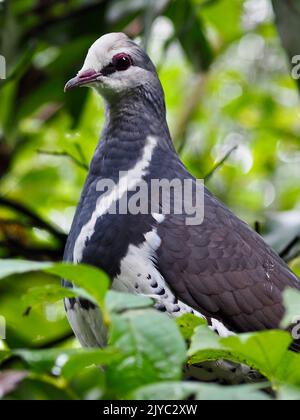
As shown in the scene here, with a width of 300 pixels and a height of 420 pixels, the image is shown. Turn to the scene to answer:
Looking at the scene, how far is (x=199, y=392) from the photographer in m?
1.36

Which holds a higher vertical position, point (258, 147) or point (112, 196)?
point (112, 196)

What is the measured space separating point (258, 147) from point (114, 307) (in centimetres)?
474

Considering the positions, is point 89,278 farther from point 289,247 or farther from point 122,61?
point 289,247

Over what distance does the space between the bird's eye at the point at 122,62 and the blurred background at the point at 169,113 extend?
1.03ft

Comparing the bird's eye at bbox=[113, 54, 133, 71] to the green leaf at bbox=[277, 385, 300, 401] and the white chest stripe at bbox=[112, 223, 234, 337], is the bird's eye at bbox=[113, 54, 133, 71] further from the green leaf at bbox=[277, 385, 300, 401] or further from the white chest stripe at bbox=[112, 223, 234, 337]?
the green leaf at bbox=[277, 385, 300, 401]

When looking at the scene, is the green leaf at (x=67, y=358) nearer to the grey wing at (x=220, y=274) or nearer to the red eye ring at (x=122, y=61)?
the grey wing at (x=220, y=274)

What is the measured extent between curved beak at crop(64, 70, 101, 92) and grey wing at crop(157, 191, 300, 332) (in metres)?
0.64

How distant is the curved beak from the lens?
3158 mm

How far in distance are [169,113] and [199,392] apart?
18.0 feet

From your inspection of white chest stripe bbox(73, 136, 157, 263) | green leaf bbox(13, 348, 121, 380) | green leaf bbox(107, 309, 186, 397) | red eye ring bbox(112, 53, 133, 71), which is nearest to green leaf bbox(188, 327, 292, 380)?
green leaf bbox(107, 309, 186, 397)

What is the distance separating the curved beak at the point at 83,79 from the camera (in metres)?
3.16

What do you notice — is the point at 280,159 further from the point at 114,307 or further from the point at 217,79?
the point at 114,307
